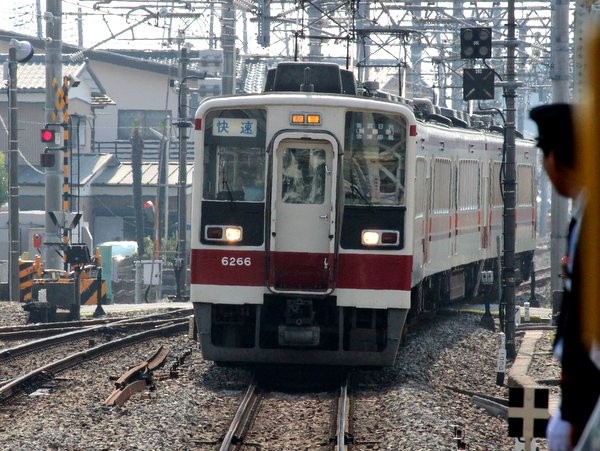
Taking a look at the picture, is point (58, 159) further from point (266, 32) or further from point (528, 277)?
point (528, 277)

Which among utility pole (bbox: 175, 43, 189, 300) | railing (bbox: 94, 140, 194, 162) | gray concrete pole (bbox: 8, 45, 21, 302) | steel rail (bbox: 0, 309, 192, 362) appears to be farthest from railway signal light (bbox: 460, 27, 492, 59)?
railing (bbox: 94, 140, 194, 162)

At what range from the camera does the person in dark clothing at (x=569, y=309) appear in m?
2.16

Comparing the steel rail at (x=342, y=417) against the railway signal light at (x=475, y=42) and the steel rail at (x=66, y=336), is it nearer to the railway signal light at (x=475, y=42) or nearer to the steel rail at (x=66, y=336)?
the steel rail at (x=66, y=336)

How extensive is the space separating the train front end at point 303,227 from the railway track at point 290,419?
50 cm

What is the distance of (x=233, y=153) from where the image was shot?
11164 millimetres

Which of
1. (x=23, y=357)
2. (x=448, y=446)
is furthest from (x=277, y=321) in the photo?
(x=23, y=357)

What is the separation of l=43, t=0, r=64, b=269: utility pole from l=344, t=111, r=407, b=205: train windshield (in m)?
12.1

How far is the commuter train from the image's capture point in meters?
11.0

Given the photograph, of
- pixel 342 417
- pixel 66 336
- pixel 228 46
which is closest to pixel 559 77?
pixel 66 336

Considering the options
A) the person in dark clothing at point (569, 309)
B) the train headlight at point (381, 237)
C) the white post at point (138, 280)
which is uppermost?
the person in dark clothing at point (569, 309)

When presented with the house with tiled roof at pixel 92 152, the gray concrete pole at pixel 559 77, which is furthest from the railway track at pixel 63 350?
the house with tiled roof at pixel 92 152

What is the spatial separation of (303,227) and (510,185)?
523cm

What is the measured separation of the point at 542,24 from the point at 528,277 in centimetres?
1278

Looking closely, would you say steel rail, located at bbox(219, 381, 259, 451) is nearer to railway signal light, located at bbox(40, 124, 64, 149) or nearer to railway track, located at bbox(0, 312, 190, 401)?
railway track, located at bbox(0, 312, 190, 401)
